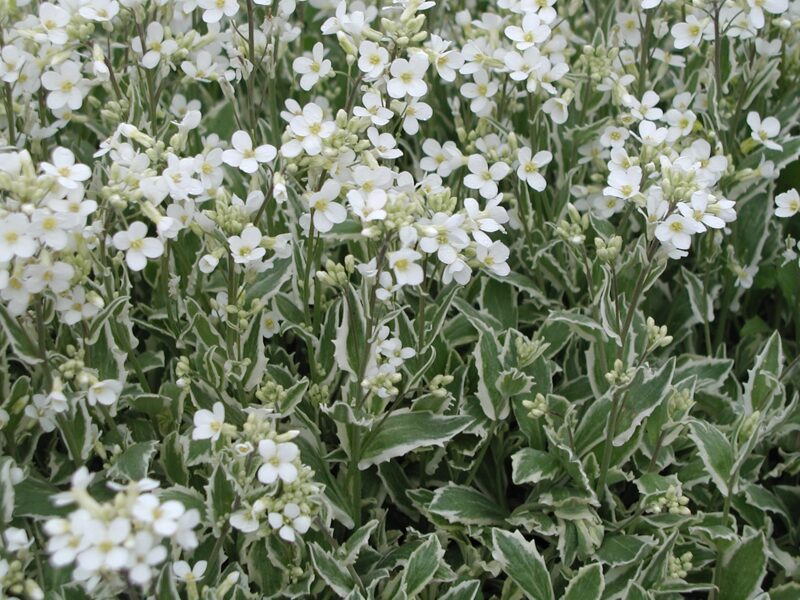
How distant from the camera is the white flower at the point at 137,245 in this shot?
109 inches

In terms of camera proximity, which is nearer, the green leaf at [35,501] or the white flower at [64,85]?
the green leaf at [35,501]

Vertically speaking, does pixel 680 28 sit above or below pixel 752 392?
above

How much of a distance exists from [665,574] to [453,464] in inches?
33.2

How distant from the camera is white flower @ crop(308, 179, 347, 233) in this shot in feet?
9.43

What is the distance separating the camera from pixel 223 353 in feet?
11.0

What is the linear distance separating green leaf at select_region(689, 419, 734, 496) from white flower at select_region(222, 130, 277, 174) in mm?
1746

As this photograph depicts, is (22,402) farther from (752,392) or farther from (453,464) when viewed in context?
(752,392)

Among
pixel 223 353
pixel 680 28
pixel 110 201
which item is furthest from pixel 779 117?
pixel 110 201

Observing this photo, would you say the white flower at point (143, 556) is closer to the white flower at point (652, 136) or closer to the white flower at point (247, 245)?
the white flower at point (247, 245)

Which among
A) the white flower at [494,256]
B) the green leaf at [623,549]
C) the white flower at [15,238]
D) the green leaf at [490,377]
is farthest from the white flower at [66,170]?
the green leaf at [623,549]

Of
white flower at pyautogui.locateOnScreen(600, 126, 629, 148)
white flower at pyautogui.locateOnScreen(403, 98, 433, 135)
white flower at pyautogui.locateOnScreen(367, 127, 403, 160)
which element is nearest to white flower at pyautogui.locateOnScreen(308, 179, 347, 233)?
white flower at pyautogui.locateOnScreen(367, 127, 403, 160)

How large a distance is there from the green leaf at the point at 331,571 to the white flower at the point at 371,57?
1581 millimetres

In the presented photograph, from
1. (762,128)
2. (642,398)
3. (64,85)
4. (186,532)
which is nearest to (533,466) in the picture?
(642,398)

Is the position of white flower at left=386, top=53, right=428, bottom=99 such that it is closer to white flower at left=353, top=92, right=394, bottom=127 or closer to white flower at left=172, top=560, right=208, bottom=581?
white flower at left=353, top=92, right=394, bottom=127
